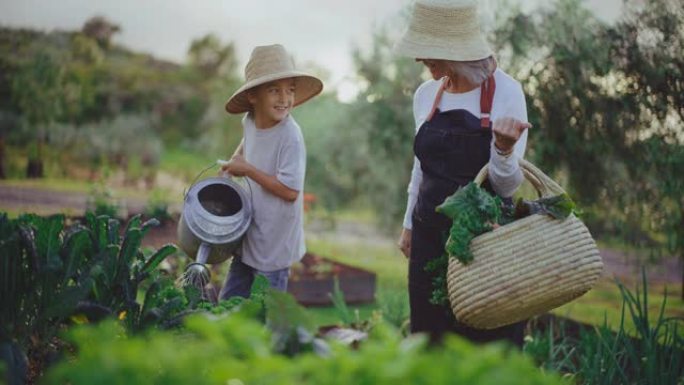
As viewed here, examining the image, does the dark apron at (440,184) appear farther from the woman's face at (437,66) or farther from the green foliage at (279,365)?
the green foliage at (279,365)

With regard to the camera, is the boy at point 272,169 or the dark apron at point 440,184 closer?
the dark apron at point 440,184

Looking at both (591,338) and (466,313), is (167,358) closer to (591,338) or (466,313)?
(466,313)

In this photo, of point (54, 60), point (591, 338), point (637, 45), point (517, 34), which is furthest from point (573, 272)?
point (54, 60)

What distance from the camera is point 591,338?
4102 mm

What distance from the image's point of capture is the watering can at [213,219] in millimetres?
3363

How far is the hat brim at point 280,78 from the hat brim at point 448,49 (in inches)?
28.3

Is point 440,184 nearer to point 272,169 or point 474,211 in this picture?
point 474,211

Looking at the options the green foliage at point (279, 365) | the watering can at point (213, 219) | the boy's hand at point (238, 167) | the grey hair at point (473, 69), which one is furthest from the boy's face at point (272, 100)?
the green foliage at point (279, 365)

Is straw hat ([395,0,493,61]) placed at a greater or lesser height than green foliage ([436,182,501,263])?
greater

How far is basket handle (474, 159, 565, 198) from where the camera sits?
2676 mm

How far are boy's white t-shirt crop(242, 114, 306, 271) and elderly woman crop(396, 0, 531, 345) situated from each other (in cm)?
66

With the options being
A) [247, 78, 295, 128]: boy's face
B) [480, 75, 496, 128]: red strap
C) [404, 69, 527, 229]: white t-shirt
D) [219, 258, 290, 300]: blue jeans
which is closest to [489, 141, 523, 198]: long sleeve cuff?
[404, 69, 527, 229]: white t-shirt

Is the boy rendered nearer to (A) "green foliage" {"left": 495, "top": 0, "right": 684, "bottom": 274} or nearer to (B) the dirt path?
(A) "green foliage" {"left": 495, "top": 0, "right": 684, "bottom": 274}

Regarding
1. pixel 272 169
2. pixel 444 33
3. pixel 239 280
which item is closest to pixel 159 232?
pixel 239 280
